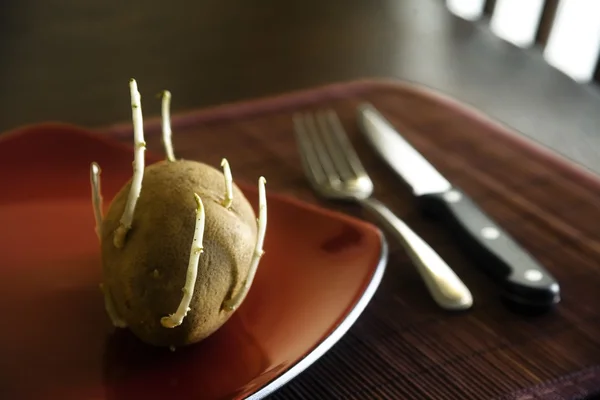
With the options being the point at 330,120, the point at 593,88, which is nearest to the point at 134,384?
the point at 330,120

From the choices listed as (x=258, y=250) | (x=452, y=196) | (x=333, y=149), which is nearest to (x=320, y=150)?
(x=333, y=149)

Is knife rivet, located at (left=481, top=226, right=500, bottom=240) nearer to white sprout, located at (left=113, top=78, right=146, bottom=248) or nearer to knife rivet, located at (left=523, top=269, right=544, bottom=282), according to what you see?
knife rivet, located at (left=523, top=269, right=544, bottom=282)

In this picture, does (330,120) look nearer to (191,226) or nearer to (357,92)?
(357,92)

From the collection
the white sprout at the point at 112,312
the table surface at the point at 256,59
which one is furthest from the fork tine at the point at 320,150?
the white sprout at the point at 112,312

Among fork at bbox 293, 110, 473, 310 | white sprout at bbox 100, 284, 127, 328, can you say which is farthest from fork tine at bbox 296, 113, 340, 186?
white sprout at bbox 100, 284, 127, 328

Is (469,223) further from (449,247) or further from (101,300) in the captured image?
(101,300)

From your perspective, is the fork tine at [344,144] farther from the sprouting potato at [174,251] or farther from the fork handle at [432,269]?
the sprouting potato at [174,251]
